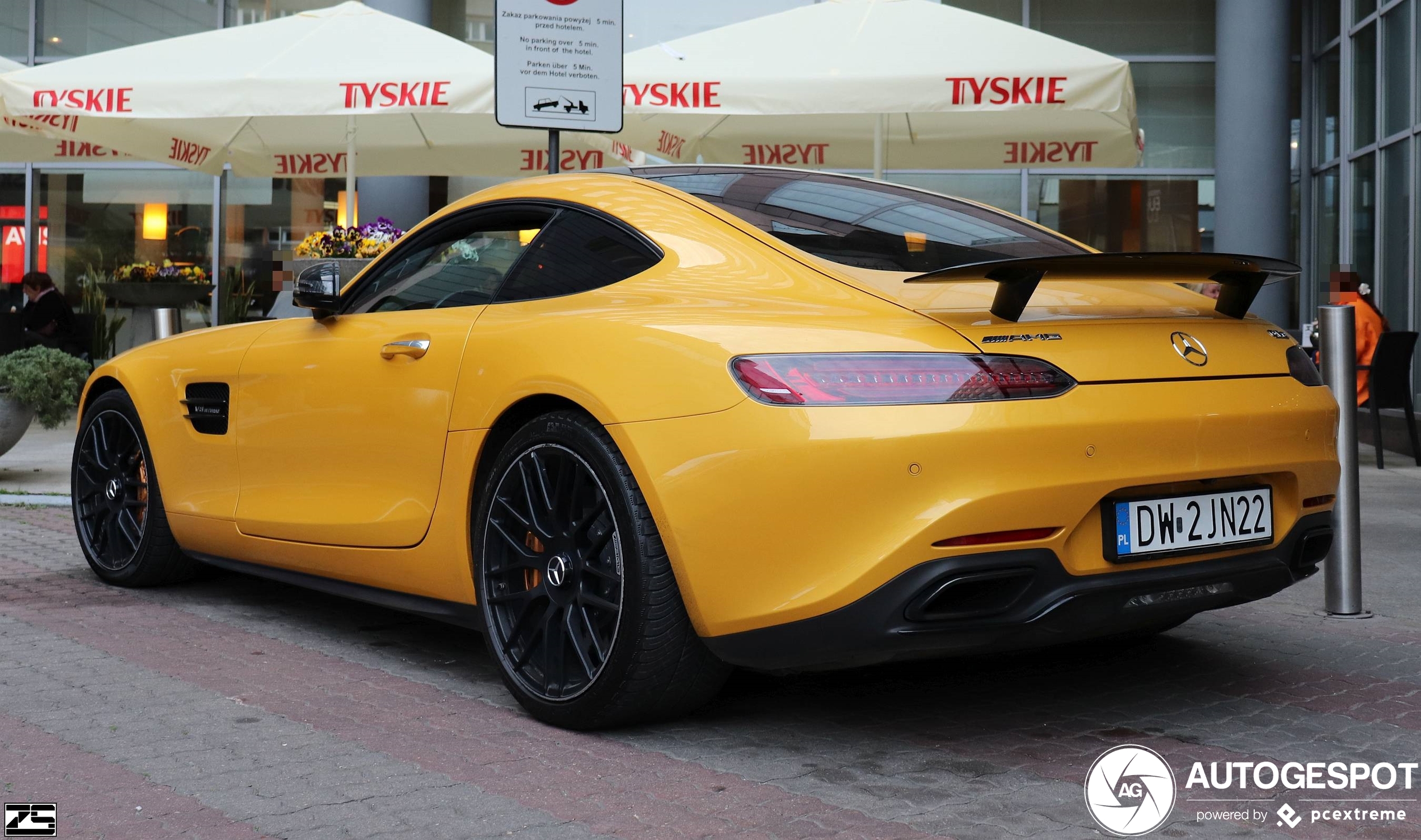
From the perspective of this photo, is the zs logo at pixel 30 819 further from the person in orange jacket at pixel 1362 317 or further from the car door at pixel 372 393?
the person in orange jacket at pixel 1362 317

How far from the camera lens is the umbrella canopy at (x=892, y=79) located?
298 inches

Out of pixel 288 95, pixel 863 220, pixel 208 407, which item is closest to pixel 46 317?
pixel 288 95

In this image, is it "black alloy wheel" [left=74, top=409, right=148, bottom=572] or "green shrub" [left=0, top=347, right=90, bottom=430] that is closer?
A: "black alloy wheel" [left=74, top=409, right=148, bottom=572]

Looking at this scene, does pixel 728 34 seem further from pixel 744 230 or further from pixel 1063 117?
pixel 744 230

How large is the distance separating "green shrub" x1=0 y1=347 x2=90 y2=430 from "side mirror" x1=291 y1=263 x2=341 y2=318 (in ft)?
16.5

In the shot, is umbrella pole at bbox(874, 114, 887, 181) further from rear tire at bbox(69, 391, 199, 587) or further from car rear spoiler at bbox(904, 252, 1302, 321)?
car rear spoiler at bbox(904, 252, 1302, 321)

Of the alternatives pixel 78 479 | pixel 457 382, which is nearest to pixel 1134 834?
pixel 457 382

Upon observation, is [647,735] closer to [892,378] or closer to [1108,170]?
[892,378]

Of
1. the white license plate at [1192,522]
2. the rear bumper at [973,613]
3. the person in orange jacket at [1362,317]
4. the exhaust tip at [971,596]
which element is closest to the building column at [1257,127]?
the person in orange jacket at [1362,317]

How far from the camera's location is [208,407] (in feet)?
15.9

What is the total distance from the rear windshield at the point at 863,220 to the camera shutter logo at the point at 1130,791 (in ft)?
4.00

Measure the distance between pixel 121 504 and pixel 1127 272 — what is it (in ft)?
12.7

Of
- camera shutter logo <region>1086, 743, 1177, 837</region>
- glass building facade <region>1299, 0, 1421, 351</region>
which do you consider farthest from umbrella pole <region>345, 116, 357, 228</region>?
glass building facade <region>1299, 0, 1421, 351</region>
